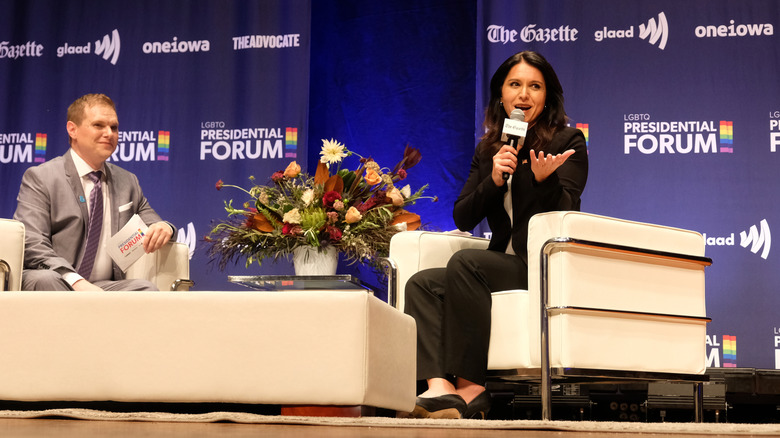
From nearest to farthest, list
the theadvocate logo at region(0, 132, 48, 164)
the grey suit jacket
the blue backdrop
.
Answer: the grey suit jacket → the blue backdrop → the theadvocate logo at region(0, 132, 48, 164)

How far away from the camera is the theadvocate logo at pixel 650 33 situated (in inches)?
194

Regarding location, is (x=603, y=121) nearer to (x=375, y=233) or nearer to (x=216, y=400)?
(x=375, y=233)

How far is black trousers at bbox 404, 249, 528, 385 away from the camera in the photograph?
2928 millimetres

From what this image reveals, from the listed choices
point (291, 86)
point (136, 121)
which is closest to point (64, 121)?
point (136, 121)

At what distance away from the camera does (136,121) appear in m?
5.45

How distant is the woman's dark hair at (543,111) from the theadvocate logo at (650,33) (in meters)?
1.79

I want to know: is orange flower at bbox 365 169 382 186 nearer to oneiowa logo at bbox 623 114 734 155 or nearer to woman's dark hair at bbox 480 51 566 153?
woman's dark hair at bbox 480 51 566 153

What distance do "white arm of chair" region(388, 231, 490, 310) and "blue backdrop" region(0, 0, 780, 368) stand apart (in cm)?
172

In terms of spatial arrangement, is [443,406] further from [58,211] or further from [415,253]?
[58,211]

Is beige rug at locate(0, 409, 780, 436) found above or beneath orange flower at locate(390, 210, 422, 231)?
beneath

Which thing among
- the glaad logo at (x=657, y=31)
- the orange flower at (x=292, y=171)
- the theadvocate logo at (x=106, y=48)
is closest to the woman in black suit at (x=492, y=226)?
the orange flower at (x=292, y=171)

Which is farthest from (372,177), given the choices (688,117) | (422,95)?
(688,117)

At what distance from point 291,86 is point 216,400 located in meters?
3.55


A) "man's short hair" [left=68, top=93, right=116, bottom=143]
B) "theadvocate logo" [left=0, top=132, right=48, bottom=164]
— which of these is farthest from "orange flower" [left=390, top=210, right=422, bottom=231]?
"theadvocate logo" [left=0, top=132, right=48, bottom=164]
